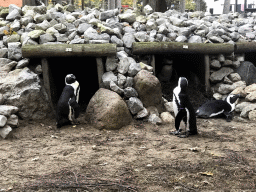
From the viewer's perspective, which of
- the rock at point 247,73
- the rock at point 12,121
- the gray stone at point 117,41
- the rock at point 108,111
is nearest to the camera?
the rock at point 12,121

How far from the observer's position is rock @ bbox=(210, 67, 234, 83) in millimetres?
8125

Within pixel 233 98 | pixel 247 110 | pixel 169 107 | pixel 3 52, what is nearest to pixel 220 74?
pixel 233 98

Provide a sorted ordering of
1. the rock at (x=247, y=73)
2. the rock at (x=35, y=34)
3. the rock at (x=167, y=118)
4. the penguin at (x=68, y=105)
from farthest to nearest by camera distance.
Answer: the rock at (x=247, y=73) < the rock at (x=35, y=34) < the rock at (x=167, y=118) < the penguin at (x=68, y=105)

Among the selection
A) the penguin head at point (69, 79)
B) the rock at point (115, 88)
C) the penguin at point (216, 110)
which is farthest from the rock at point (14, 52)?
the penguin at point (216, 110)

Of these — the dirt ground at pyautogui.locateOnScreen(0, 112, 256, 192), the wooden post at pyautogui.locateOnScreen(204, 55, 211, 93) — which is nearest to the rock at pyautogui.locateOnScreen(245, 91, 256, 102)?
the dirt ground at pyautogui.locateOnScreen(0, 112, 256, 192)

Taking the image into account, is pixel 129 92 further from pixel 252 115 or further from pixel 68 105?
pixel 252 115

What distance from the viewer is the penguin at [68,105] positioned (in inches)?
233

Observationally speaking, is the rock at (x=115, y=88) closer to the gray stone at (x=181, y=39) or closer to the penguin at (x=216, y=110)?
the penguin at (x=216, y=110)

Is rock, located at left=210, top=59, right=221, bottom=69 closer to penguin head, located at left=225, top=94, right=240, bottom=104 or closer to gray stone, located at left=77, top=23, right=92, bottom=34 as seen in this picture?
penguin head, located at left=225, top=94, right=240, bottom=104

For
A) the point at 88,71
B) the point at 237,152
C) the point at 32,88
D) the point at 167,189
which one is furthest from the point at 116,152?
the point at 88,71

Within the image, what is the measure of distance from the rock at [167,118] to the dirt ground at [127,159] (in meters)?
0.25

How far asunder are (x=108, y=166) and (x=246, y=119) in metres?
4.11

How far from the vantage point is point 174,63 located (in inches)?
369

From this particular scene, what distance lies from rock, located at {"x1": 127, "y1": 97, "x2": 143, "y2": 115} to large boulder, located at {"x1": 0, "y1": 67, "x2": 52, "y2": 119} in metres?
1.82
